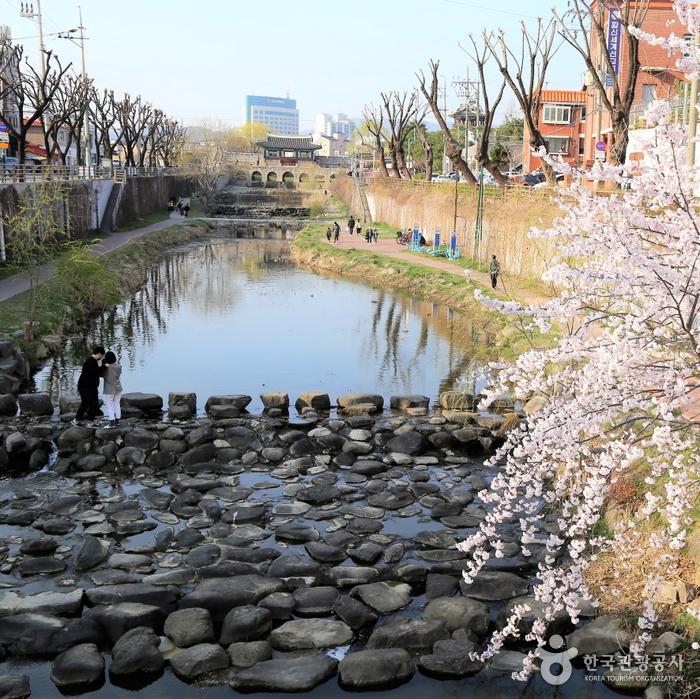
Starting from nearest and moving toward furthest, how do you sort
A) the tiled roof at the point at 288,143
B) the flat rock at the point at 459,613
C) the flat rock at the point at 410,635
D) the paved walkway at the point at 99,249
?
the flat rock at the point at 410,635, the flat rock at the point at 459,613, the paved walkway at the point at 99,249, the tiled roof at the point at 288,143

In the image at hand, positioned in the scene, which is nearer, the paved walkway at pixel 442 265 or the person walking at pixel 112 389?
the person walking at pixel 112 389

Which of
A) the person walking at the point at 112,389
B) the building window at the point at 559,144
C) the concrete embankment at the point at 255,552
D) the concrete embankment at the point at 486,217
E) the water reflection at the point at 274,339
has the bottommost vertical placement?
the concrete embankment at the point at 255,552

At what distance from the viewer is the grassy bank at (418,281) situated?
22.1 metres

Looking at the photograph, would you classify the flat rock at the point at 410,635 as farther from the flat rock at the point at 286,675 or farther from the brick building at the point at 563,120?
the brick building at the point at 563,120

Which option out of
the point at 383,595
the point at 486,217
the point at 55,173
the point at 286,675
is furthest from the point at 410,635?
the point at 55,173

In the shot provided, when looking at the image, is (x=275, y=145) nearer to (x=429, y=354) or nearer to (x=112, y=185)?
(x=112, y=185)

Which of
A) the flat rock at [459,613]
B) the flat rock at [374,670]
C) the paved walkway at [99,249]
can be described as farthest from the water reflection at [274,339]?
the flat rock at [374,670]

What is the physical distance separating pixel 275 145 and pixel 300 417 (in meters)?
103

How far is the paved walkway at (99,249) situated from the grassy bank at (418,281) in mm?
9578

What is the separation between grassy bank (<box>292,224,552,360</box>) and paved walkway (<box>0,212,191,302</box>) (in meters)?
9.58

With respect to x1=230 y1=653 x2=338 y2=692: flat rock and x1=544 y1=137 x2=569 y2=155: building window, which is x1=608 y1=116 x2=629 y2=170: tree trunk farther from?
x1=544 y1=137 x2=569 y2=155: building window

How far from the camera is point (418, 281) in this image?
32094 millimetres

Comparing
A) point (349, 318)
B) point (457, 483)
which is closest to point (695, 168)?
point (457, 483)

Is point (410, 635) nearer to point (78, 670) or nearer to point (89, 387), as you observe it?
point (78, 670)
